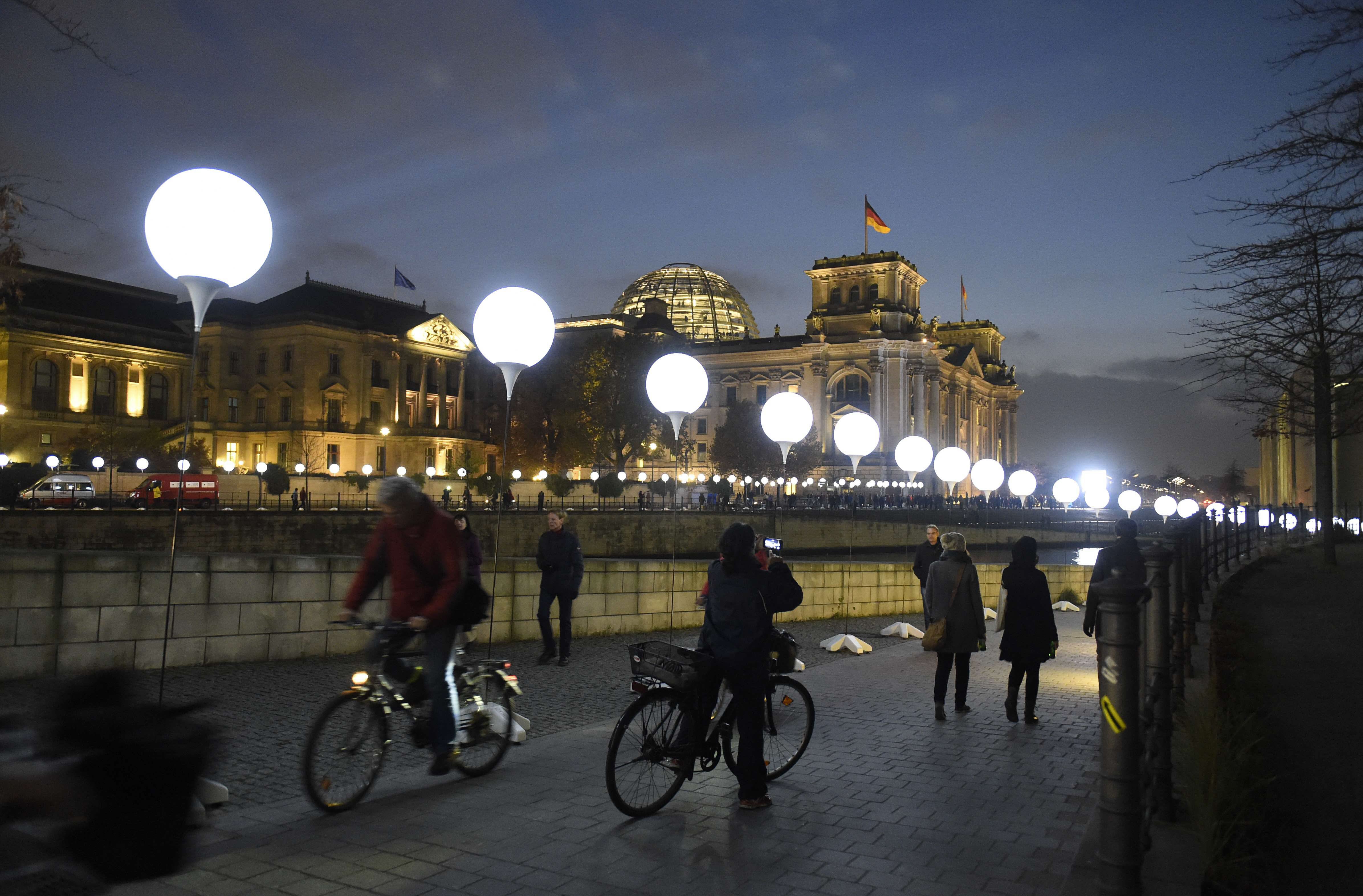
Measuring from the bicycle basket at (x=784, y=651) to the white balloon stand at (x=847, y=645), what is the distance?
24.8 feet

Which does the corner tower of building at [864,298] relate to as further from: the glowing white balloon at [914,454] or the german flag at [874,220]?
the glowing white balloon at [914,454]

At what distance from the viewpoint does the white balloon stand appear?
14.5m

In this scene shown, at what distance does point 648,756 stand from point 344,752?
1.82 metres

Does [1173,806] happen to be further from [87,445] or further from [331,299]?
[331,299]

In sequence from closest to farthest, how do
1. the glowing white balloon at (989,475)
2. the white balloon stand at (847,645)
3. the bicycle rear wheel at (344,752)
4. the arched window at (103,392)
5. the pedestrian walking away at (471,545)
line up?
1. the bicycle rear wheel at (344,752)
2. the pedestrian walking away at (471,545)
3. the white balloon stand at (847,645)
4. the glowing white balloon at (989,475)
5. the arched window at (103,392)

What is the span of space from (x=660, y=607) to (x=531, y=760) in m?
8.73

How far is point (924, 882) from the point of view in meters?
5.12

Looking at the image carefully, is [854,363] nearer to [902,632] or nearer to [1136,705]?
[902,632]

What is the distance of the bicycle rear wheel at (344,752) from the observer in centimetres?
597

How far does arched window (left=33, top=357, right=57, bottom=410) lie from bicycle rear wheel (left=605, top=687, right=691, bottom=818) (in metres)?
78.0

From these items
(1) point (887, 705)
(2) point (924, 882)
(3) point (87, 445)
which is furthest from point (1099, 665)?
(3) point (87, 445)

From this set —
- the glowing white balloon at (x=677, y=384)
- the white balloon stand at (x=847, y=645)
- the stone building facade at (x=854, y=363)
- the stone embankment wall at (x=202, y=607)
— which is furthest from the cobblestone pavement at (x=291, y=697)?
the stone building facade at (x=854, y=363)

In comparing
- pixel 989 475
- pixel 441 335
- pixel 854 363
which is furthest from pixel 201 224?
pixel 854 363

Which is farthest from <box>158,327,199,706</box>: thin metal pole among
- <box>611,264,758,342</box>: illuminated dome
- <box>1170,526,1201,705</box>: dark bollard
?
<box>611,264,758,342</box>: illuminated dome
